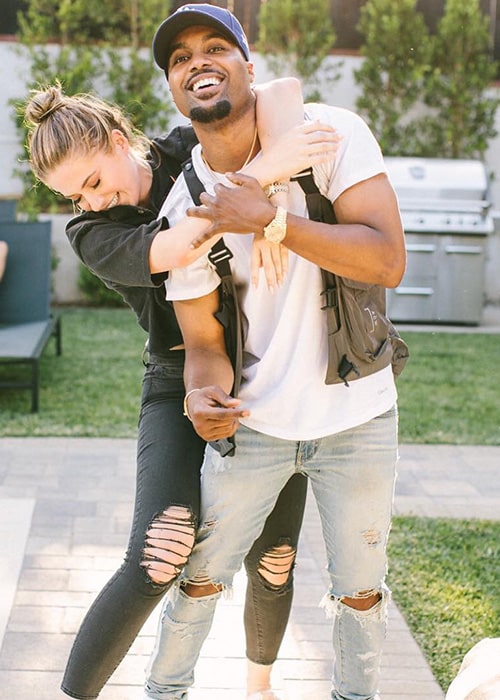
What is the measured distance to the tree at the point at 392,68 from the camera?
12805 millimetres

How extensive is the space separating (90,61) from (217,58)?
10.8 meters

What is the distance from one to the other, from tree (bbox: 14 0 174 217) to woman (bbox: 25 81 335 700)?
10074 mm

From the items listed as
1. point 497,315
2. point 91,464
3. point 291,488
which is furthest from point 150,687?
point 497,315

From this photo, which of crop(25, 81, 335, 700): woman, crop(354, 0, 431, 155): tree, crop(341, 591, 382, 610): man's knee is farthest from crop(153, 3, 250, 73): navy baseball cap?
crop(354, 0, 431, 155): tree

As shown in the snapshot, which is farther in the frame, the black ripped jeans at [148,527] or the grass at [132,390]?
the grass at [132,390]

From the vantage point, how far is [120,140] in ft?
8.57

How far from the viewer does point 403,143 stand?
1317cm

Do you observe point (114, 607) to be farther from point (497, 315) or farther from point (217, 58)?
point (497, 315)

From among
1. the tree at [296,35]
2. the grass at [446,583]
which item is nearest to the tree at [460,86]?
the tree at [296,35]

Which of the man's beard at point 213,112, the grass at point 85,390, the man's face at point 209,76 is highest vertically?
the man's face at point 209,76

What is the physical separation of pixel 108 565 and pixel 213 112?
2301 millimetres

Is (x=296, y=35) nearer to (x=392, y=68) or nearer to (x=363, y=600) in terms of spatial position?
(x=392, y=68)

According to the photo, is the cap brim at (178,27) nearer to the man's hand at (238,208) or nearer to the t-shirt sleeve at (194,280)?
the man's hand at (238,208)

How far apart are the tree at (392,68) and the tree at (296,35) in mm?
568
